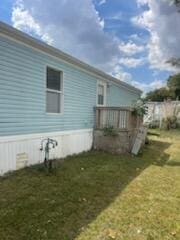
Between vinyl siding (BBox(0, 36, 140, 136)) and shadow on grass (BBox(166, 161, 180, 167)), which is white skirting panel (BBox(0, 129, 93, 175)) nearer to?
vinyl siding (BBox(0, 36, 140, 136))

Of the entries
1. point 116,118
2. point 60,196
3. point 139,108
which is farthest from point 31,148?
point 139,108

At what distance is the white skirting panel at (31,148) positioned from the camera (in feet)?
16.3

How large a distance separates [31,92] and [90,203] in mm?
3148

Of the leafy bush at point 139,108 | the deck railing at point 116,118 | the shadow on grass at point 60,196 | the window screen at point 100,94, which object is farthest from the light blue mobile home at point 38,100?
the leafy bush at point 139,108

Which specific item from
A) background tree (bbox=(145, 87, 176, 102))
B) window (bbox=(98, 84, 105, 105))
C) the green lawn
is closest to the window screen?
window (bbox=(98, 84, 105, 105))

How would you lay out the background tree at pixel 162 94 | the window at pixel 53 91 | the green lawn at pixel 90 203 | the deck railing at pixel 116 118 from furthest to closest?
the background tree at pixel 162 94 < the deck railing at pixel 116 118 < the window at pixel 53 91 < the green lawn at pixel 90 203

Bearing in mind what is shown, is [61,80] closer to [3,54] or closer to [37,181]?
[3,54]

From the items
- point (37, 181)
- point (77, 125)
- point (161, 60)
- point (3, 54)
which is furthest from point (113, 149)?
point (161, 60)

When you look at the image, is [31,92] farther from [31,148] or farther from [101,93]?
[101,93]

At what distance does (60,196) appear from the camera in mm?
3990

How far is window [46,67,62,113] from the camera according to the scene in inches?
252

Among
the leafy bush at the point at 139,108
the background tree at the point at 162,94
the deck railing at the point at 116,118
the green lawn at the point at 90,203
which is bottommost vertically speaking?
the green lawn at the point at 90,203

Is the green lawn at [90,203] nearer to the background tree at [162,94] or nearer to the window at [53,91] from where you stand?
the window at [53,91]

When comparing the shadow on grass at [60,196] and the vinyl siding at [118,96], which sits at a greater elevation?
the vinyl siding at [118,96]
